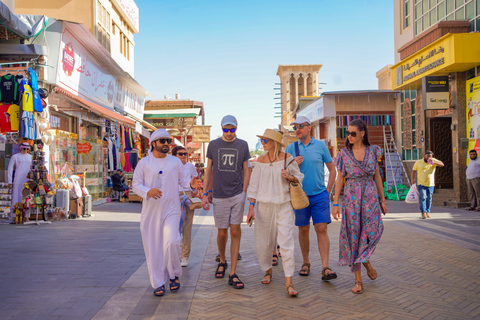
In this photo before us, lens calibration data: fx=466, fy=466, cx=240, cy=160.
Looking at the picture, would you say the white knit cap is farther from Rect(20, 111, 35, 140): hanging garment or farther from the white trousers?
Rect(20, 111, 35, 140): hanging garment

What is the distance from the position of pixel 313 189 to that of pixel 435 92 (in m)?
11.9

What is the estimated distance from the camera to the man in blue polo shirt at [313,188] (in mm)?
5703

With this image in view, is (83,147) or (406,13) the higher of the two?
(406,13)

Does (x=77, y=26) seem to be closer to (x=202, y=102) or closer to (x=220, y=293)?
(x=220, y=293)

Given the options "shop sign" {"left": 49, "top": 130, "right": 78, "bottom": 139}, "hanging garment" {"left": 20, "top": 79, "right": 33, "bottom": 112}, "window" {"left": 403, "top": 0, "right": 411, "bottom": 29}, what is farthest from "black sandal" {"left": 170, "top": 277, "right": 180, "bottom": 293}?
"window" {"left": 403, "top": 0, "right": 411, "bottom": 29}

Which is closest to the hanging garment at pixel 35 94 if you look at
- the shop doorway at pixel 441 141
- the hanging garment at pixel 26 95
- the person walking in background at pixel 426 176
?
the hanging garment at pixel 26 95

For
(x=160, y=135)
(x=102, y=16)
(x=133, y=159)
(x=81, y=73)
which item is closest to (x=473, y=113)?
(x=81, y=73)

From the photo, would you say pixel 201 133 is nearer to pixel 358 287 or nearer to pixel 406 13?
pixel 406 13

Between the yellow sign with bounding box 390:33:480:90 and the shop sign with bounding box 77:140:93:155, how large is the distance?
11.9 meters

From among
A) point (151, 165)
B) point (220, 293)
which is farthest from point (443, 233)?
point (151, 165)

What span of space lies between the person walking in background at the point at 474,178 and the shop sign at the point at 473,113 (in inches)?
20.9

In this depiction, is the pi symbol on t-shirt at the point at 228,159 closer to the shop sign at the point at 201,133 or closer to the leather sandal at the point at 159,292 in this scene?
the leather sandal at the point at 159,292

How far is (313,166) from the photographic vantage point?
5.83 meters

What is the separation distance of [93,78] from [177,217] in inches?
517
